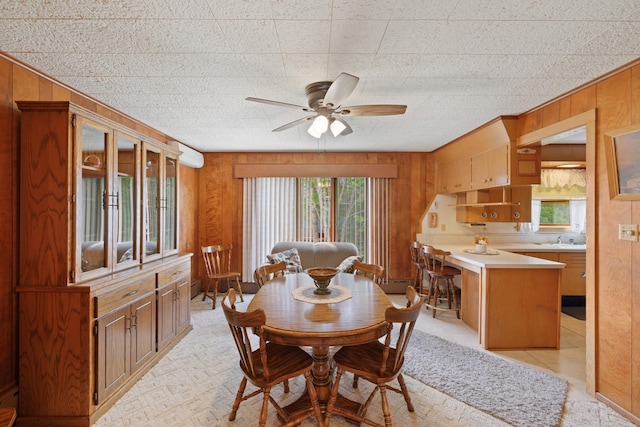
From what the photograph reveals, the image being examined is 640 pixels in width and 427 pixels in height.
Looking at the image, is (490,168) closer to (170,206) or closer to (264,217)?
(264,217)

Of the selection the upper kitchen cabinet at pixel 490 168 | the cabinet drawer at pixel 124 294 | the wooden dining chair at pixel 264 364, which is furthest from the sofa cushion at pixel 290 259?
the upper kitchen cabinet at pixel 490 168

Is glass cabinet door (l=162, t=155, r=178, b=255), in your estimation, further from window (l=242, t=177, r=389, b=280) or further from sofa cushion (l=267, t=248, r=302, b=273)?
window (l=242, t=177, r=389, b=280)

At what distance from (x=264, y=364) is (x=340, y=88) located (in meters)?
1.72

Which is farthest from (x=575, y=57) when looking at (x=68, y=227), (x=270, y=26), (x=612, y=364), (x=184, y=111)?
(x=68, y=227)

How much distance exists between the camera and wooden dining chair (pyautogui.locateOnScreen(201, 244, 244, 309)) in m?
4.57

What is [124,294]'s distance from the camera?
7.82ft

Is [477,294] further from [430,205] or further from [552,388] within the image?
[430,205]

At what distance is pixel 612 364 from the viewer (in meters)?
2.21

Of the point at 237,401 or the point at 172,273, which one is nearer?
the point at 237,401

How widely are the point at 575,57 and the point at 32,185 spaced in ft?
12.0

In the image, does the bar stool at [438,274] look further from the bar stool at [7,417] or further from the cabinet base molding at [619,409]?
the bar stool at [7,417]

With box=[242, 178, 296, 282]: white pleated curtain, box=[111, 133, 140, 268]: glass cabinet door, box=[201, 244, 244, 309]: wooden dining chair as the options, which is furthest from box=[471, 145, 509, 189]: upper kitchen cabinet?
box=[111, 133, 140, 268]: glass cabinet door

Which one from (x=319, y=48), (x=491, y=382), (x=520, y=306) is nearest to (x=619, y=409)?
(x=491, y=382)

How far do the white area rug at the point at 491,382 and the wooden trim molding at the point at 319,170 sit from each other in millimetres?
2849
